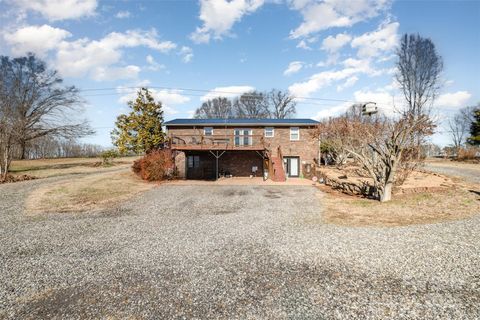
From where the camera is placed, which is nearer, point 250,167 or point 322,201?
point 322,201

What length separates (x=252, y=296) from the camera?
14.4ft

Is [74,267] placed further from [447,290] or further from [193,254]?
[447,290]

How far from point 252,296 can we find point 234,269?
1.07 m

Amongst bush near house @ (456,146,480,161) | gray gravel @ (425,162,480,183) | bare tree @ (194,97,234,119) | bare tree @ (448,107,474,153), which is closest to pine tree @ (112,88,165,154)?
gray gravel @ (425,162,480,183)

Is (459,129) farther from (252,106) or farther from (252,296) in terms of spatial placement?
(252,296)

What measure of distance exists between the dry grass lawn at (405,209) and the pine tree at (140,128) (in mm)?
16777

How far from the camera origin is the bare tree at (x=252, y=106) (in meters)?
53.5

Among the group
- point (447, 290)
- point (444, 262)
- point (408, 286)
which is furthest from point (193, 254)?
point (444, 262)

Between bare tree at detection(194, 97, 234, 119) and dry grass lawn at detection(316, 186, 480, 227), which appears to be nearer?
dry grass lawn at detection(316, 186, 480, 227)

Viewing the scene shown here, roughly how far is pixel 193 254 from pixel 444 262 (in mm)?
5962

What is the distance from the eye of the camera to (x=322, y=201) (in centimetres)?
1260

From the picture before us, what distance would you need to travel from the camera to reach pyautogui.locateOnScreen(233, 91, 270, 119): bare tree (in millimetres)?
53500

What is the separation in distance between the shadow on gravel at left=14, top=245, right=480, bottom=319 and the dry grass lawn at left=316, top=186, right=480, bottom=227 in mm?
4117

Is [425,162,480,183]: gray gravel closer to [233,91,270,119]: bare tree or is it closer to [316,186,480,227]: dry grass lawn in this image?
[316,186,480,227]: dry grass lawn
